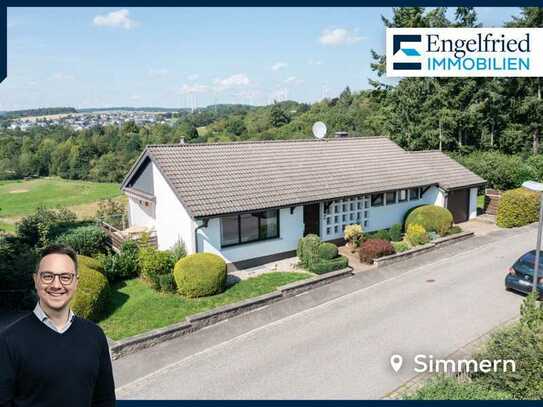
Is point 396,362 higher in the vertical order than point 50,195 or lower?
lower

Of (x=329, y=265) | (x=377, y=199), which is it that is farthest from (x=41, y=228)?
(x=377, y=199)

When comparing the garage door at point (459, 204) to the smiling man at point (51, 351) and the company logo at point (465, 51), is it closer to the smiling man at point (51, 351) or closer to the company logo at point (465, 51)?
Answer: the company logo at point (465, 51)

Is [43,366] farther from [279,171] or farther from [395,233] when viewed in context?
[395,233]

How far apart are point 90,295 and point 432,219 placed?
15.6 meters

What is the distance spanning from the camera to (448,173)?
26.4 meters

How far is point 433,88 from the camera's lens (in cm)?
3906

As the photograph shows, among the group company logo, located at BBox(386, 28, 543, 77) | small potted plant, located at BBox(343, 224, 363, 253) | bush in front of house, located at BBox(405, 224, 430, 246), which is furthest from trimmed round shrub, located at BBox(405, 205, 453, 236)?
company logo, located at BBox(386, 28, 543, 77)

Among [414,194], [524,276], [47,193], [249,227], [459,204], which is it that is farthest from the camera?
[47,193]

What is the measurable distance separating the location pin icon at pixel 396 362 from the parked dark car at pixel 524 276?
6.01 metres

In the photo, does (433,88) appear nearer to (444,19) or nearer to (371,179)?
(444,19)

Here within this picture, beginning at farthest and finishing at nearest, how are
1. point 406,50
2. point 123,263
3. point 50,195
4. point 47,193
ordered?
point 47,193, point 50,195, point 406,50, point 123,263

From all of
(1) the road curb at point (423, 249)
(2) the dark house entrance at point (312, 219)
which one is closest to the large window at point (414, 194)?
(1) the road curb at point (423, 249)

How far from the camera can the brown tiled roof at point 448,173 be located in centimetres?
2541

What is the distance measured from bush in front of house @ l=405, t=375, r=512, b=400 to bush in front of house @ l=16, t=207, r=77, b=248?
15479 millimetres
